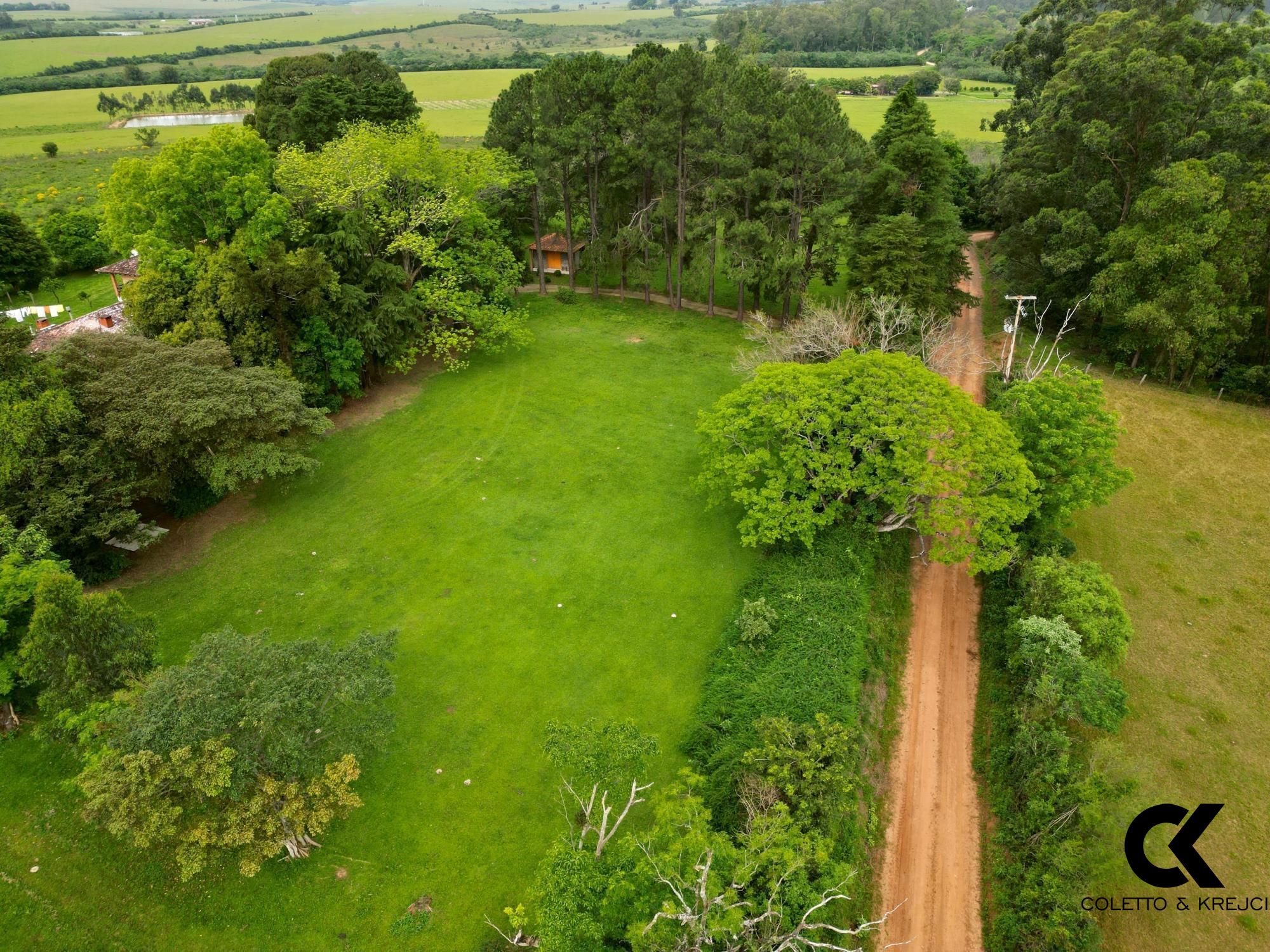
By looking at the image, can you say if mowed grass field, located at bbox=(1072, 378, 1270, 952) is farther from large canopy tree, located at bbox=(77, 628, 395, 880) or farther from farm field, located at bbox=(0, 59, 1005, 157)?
farm field, located at bbox=(0, 59, 1005, 157)

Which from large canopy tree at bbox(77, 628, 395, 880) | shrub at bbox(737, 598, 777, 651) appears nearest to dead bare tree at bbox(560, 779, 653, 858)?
large canopy tree at bbox(77, 628, 395, 880)

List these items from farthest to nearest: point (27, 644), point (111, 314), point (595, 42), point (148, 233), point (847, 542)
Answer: point (595, 42) < point (111, 314) < point (148, 233) < point (847, 542) < point (27, 644)

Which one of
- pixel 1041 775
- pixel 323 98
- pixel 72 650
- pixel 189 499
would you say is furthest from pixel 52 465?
pixel 1041 775

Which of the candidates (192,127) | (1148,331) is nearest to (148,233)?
(1148,331)

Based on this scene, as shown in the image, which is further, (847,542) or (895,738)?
(847,542)

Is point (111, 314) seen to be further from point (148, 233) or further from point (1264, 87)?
point (1264, 87)

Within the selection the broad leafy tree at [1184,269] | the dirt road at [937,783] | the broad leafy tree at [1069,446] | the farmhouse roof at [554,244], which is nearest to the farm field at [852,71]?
the farmhouse roof at [554,244]
